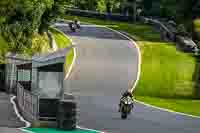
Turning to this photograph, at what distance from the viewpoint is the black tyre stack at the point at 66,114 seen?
29062 millimetres

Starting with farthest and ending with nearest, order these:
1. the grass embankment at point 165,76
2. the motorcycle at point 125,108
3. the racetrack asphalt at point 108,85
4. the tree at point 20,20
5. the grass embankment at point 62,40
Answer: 1. the grass embankment at point 62,40
2. the tree at point 20,20
3. the grass embankment at point 165,76
4. the motorcycle at point 125,108
5. the racetrack asphalt at point 108,85

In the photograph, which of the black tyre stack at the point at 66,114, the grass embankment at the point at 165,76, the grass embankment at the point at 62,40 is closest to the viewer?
the black tyre stack at the point at 66,114

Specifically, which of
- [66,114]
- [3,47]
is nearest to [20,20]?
[3,47]

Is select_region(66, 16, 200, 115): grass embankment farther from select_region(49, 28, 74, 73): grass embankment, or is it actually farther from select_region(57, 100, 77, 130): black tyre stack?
select_region(57, 100, 77, 130): black tyre stack


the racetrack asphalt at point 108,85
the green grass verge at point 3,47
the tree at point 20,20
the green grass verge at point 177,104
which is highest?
the tree at point 20,20

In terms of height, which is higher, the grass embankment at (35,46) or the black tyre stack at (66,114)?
the grass embankment at (35,46)

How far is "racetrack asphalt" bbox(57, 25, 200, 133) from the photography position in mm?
33844

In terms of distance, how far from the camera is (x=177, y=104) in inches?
1853

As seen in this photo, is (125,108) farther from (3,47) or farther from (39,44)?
(39,44)

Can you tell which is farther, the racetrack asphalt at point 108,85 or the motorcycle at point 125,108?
the motorcycle at point 125,108

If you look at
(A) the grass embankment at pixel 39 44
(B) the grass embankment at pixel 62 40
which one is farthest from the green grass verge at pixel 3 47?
(B) the grass embankment at pixel 62 40

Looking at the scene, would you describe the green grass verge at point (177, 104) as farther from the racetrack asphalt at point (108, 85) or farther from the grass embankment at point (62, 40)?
the grass embankment at point (62, 40)

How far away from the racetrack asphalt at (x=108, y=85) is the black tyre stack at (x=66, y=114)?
6.58 feet

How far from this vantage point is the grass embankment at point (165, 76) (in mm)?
48750
